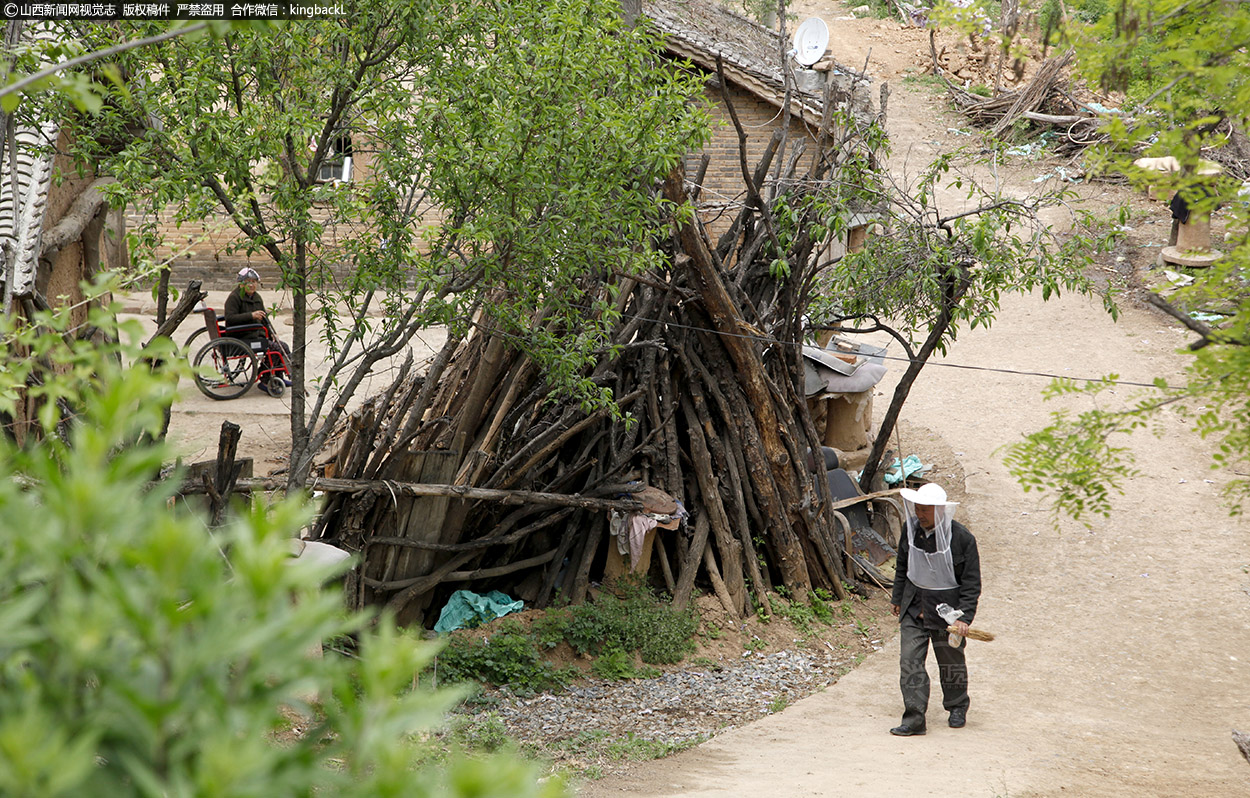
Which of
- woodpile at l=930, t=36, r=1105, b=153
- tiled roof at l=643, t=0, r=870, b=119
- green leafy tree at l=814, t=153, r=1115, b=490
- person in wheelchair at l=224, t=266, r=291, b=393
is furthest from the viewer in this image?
woodpile at l=930, t=36, r=1105, b=153

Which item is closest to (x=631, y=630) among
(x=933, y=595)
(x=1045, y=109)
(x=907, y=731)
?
(x=907, y=731)

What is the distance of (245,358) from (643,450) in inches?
255

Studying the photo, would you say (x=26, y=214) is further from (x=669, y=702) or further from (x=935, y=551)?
(x=935, y=551)

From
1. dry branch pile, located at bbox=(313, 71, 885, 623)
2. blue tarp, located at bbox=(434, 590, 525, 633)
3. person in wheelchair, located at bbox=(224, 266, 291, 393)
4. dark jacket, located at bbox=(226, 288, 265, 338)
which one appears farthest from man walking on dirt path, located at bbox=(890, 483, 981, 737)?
dark jacket, located at bbox=(226, 288, 265, 338)

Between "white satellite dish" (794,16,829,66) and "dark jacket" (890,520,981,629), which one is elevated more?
"white satellite dish" (794,16,829,66)

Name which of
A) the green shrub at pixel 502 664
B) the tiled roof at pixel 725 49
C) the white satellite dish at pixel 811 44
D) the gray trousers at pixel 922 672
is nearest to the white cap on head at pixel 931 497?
the gray trousers at pixel 922 672

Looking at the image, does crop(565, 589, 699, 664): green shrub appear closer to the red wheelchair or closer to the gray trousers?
the gray trousers

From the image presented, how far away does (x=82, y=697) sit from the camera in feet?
3.35

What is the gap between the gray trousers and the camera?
237 inches

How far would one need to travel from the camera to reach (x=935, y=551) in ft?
19.9

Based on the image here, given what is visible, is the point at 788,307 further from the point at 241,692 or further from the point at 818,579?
the point at 241,692

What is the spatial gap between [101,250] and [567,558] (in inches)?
174

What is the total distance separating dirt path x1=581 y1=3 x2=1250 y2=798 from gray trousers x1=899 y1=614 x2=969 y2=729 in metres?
0.19

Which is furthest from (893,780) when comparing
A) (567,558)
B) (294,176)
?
(294,176)
